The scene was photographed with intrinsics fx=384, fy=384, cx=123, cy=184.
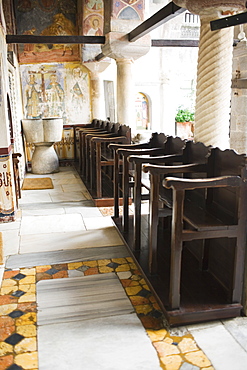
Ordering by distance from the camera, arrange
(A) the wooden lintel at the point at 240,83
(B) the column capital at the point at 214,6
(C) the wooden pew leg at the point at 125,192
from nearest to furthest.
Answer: (B) the column capital at the point at 214,6, (C) the wooden pew leg at the point at 125,192, (A) the wooden lintel at the point at 240,83

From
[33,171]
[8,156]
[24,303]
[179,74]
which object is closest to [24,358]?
[24,303]

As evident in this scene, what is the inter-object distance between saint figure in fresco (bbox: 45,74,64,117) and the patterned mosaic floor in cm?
668

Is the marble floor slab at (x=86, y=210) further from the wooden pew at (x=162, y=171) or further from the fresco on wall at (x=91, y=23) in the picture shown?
the fresco on wall at (x=91, y=23)

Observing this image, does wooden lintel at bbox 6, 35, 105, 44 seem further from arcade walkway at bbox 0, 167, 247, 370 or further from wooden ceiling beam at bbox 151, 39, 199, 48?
arcade walkway at bbox 0, 167, 247, 370

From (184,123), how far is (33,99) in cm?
805

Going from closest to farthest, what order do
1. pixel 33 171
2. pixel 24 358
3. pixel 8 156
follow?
pixel 24 358 < pixel 8 156 < pixel 33 171

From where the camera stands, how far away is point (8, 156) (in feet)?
16.6

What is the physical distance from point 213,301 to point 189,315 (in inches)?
9.3

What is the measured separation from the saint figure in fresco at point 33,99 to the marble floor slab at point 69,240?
571cm

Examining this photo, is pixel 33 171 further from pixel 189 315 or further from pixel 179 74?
pixel 179 74

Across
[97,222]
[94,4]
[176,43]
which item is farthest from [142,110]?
[97,222]

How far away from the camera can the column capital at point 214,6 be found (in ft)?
11.8

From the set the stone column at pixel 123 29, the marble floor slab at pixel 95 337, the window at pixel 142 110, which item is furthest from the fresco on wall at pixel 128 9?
the window at pixel 142 110

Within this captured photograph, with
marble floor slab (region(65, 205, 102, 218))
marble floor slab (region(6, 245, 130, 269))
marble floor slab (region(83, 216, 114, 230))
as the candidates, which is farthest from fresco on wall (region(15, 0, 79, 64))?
marble floor slab (region(6, 245, 130, 269))
